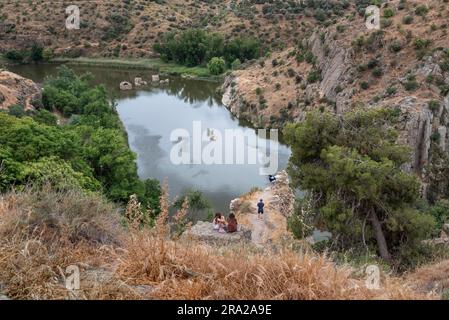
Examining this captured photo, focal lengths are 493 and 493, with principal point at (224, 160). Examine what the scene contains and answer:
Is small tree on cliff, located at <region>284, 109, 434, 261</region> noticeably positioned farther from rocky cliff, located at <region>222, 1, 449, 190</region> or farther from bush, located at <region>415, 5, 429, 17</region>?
bush, located at <region>415, 5, 429, 17</region>

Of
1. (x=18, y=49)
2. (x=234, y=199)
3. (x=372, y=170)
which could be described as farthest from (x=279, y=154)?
(x=18, y=49)

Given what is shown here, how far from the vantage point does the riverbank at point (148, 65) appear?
228ft

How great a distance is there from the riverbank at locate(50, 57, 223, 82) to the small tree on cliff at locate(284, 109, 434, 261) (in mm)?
50417

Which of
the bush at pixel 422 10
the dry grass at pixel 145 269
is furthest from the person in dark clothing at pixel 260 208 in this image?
the bush at pixel 422 10

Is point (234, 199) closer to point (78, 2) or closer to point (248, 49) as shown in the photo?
point (248, 49)

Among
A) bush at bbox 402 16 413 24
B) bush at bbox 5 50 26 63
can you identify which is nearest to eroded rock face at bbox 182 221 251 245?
bush at bbox 402 16 413 24

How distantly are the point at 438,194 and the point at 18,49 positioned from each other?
68.5 meters

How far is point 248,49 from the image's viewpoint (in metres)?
68.5

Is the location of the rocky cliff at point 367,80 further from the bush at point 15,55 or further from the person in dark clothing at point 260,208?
the bush at point 15,55

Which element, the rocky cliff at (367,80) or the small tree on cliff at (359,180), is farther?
the rocky cliff at (367,80)

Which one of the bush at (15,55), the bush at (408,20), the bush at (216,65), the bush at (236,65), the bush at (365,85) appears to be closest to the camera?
the bush at (365,85)

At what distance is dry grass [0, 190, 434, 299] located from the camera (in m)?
4.73

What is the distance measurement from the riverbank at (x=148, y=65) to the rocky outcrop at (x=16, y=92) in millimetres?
31005

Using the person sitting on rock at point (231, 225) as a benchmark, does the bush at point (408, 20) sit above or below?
above
